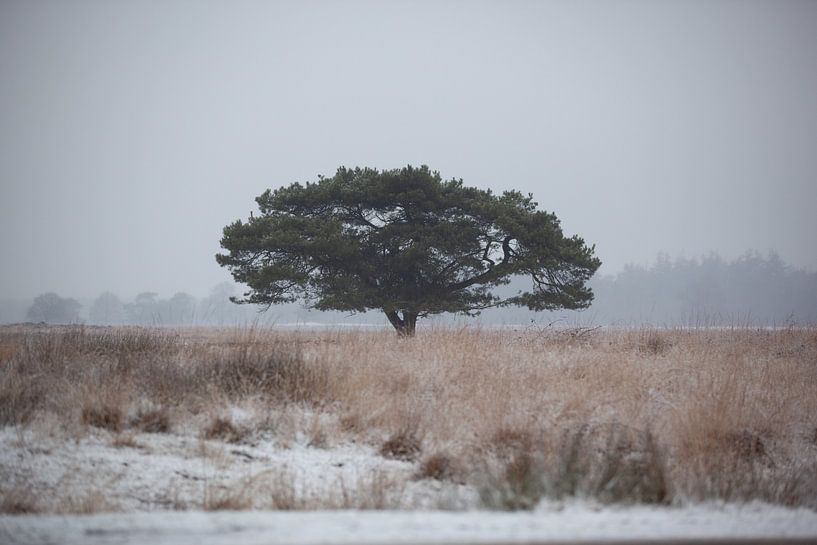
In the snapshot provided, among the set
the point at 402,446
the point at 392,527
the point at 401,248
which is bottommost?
the point at 402,446

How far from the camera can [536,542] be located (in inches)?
77.1

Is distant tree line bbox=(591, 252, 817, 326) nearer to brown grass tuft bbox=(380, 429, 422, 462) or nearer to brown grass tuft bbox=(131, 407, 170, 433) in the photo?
brown grass tuft bbox=(380, 429, 422, 462)

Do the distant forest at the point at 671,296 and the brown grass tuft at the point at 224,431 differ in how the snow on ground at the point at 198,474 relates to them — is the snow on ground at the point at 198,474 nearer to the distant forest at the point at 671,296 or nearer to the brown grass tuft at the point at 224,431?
the brown grass tuft at the point at 224,431

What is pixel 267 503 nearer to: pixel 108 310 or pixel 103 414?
pixel 103 414

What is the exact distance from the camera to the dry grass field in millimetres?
3812

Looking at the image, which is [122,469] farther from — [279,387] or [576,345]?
[576,345]

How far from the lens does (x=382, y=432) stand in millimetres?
5215

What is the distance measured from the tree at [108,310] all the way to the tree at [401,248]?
113m

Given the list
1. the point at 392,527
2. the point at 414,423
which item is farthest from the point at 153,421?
the point at 392,527

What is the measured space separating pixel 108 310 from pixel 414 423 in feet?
441

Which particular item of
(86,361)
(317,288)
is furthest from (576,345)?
(317,288)

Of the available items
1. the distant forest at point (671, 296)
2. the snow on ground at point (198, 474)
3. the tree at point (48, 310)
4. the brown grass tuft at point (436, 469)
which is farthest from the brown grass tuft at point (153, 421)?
the distant forest at point (671, 296)

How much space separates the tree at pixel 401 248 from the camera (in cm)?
1859

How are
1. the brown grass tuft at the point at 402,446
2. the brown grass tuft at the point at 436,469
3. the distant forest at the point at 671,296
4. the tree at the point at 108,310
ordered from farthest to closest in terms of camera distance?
the tree at the point at 108,310, the distant forest at the point at 671,296, the brown grass tuft at the point at 402,446, the brown grass tuft at the point at 436,469
